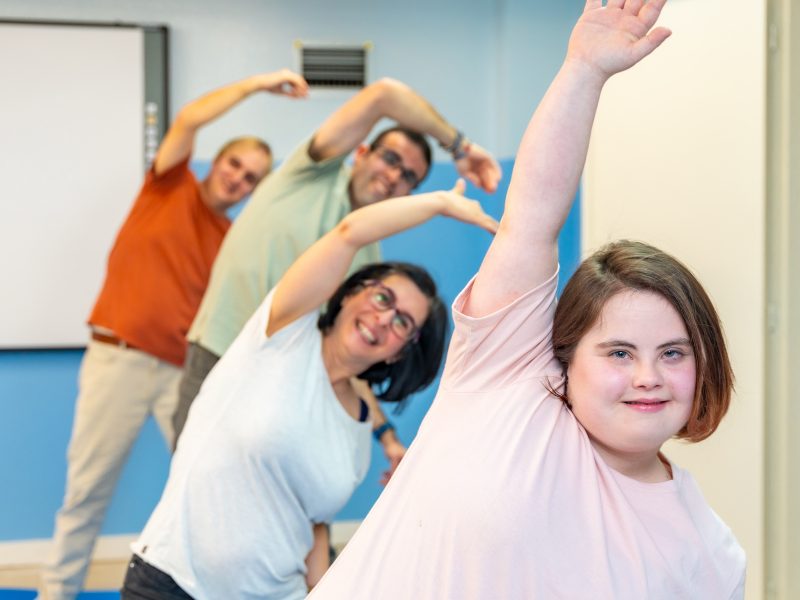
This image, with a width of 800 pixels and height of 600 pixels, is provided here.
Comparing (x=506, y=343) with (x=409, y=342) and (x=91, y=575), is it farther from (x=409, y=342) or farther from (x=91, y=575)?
(x=91, y=575)

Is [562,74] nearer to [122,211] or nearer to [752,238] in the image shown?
[752,238]

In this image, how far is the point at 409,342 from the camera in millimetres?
1974

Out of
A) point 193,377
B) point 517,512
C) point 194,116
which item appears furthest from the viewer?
point 194,116

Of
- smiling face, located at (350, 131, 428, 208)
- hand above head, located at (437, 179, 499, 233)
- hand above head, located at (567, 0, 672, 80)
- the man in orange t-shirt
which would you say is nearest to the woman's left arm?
hand above head, located at (437, 179, 499, 233)

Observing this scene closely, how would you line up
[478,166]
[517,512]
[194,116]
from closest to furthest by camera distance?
[517,512] < [478,166] < [194,116]

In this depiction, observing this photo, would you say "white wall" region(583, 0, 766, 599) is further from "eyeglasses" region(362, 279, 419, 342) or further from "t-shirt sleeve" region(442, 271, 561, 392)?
"t-shirt sleeve" region(442, 271, 561, 392)

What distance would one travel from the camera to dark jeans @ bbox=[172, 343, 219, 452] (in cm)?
260

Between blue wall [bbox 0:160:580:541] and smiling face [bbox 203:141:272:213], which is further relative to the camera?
blue wall [bbox 0:160:580:541]

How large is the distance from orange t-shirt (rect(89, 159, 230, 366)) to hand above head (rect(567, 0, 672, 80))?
230cm

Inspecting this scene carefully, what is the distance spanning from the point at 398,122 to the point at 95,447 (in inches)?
59.0

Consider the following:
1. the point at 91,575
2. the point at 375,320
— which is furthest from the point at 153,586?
the point at 91,575

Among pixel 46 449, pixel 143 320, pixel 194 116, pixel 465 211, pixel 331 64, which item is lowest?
pixel 46 449

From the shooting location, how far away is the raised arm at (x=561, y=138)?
108 cm

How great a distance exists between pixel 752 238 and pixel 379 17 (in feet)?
7.47
